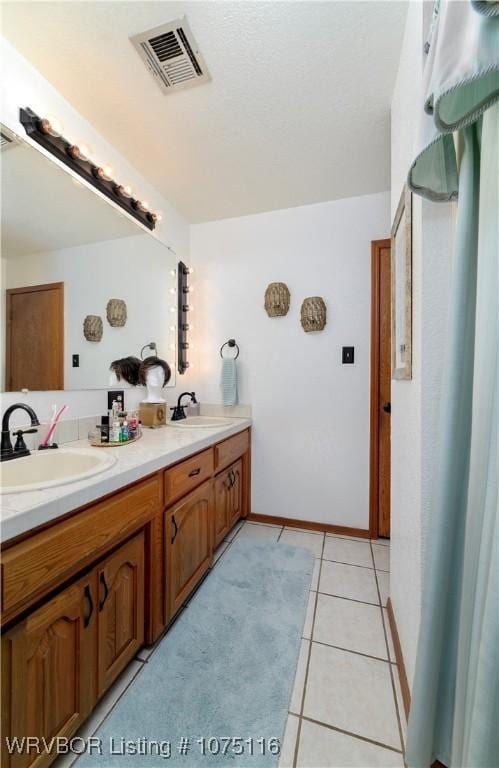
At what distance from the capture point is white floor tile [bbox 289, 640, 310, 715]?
3.39 ft

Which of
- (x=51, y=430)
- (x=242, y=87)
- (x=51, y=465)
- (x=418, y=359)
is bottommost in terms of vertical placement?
(x=51, y=465)

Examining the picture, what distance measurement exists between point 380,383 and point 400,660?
144cm

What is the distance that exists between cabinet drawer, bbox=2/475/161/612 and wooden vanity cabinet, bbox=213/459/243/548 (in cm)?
76

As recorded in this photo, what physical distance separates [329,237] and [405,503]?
1855mm

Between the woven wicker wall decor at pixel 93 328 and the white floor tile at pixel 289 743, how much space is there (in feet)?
5.77

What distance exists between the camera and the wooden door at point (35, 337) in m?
1.20

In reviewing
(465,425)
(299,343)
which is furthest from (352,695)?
(299,343)

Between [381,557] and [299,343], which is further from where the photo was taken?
[299,343]

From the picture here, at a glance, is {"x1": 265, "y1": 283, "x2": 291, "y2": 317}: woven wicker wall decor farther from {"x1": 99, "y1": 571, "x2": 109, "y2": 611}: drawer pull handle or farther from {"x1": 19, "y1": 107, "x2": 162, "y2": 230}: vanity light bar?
{"x1": 99, "y1": 571, "x2": 109, "y2": 611}: drawer pull handle

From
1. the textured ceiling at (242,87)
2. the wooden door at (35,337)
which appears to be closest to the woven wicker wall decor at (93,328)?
the wooden door at (35,337)

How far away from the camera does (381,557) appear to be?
190 cm

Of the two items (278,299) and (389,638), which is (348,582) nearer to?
(389,638)

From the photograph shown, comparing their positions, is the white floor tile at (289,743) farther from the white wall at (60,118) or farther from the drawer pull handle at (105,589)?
the white wall at (60,118)

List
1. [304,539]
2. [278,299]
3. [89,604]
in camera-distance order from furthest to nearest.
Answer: [278,299] < [304,539] < [89,604]
